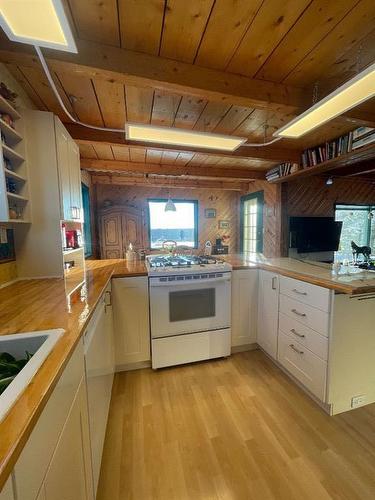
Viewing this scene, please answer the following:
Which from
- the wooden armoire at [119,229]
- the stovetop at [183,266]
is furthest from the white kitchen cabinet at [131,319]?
the wooden armoire at [119,229]

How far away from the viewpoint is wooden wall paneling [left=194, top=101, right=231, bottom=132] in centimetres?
190

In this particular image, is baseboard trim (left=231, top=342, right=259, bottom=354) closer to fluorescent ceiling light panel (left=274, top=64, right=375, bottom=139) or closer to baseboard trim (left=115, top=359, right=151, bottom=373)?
baseboard trim (left=115, top=359, right=151, bottom=373)

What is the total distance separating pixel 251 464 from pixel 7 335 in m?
1.47

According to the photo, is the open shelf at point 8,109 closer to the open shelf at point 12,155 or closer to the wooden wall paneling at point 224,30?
the open shelf at point 12,155

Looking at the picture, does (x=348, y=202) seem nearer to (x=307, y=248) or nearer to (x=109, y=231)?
(x=307, y=248)

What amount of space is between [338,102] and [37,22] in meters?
1.57

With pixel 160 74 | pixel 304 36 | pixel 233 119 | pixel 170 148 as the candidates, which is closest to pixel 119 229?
pixel 170 148

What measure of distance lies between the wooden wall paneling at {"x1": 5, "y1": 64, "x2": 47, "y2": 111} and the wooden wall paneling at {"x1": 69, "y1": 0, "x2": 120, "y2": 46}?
0.58 m

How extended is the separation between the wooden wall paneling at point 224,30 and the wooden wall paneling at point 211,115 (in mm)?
429

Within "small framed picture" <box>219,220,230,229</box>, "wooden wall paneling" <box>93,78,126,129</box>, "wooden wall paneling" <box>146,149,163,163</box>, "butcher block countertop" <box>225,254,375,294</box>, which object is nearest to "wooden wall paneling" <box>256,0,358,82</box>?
"wooden wall paneling" <box>93,78,126,129</box>

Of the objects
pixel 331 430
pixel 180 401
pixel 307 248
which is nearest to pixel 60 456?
pixel 180 401

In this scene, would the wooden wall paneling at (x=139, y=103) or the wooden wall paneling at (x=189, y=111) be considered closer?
the wooden wall paneling at (x=139, y=103)

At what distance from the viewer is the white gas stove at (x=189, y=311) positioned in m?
2.07

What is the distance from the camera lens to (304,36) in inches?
48.9
